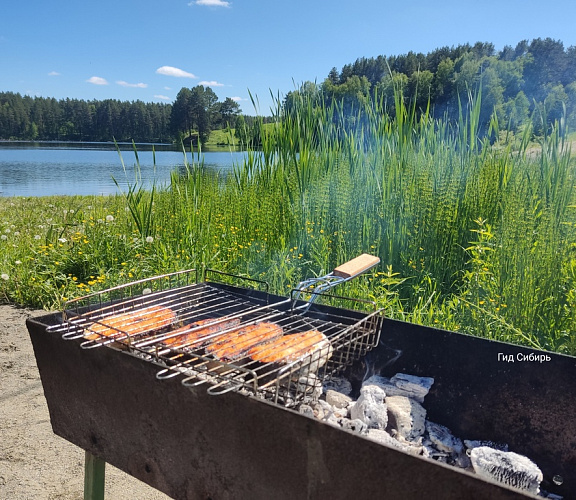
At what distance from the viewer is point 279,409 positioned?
118cm

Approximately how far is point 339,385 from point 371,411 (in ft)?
1.17

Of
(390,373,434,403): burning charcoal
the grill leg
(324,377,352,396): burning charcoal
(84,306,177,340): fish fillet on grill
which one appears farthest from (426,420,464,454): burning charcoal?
the grill leg

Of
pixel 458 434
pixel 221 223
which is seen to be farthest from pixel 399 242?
pixel 458 434

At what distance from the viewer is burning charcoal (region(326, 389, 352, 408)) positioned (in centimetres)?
184

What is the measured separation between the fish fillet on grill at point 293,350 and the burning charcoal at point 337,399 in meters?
0.24

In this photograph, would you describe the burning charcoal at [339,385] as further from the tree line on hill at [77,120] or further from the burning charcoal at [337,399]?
the tree line on hill at [77,120]

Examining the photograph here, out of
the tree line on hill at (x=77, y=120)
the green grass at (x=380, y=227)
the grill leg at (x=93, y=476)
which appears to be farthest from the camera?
the tree line on hill at (x=77, y=120)

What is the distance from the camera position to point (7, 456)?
2742 mm

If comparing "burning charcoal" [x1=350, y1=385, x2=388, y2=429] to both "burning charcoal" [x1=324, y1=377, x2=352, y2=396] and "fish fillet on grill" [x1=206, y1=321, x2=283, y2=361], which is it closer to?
"burning charcoal" [x1=324, y1=377, x2=352, y2=396]

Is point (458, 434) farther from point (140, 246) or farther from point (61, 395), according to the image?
point (140, 246)

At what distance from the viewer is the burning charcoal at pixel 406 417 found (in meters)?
1.76

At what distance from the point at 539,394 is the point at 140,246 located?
436cm

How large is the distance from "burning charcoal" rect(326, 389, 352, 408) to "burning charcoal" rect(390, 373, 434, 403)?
207mm

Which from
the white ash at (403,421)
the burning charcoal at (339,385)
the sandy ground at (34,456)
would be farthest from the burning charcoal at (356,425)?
the sandy ground at (34,456)
